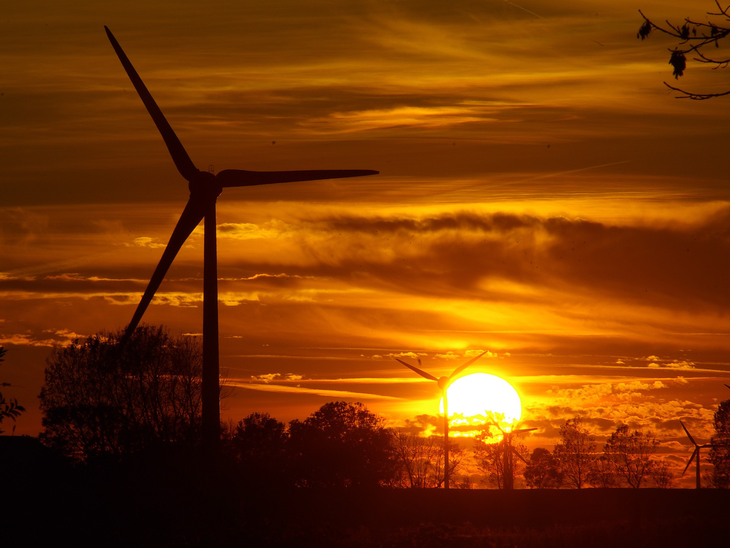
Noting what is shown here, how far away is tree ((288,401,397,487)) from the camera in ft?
289

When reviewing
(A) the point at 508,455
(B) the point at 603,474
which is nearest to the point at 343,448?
(A) the point at 508,455

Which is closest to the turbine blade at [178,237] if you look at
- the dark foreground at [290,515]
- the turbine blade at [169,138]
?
the turbine blade at [169,138]

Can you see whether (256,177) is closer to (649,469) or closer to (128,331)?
(128,331)

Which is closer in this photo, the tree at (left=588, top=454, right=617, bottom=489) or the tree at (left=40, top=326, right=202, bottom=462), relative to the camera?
the tree at (left=40, top=326, right=202, bottom=462)

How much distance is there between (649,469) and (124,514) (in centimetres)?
11314

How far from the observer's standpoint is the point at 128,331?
37.9m

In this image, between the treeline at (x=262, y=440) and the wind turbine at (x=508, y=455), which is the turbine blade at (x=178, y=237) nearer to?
the treeline at (x=262, y=440)

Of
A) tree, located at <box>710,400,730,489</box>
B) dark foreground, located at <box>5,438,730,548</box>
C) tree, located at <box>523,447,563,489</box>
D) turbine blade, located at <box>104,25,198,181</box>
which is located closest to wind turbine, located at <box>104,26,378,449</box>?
turbine blade, located at <box>104,25,198,181</box>

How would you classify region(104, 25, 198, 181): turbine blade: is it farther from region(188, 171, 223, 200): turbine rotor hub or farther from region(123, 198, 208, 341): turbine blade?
region(123, 198, 208, 341): turbine blade

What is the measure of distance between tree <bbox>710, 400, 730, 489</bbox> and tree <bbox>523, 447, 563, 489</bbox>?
86.9ft

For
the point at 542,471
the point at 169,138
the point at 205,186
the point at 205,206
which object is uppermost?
the point at 169,138

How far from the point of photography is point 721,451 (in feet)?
375

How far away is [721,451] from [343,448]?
181 feet

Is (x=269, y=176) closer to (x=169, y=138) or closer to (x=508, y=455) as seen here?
(x=169, y=138)
